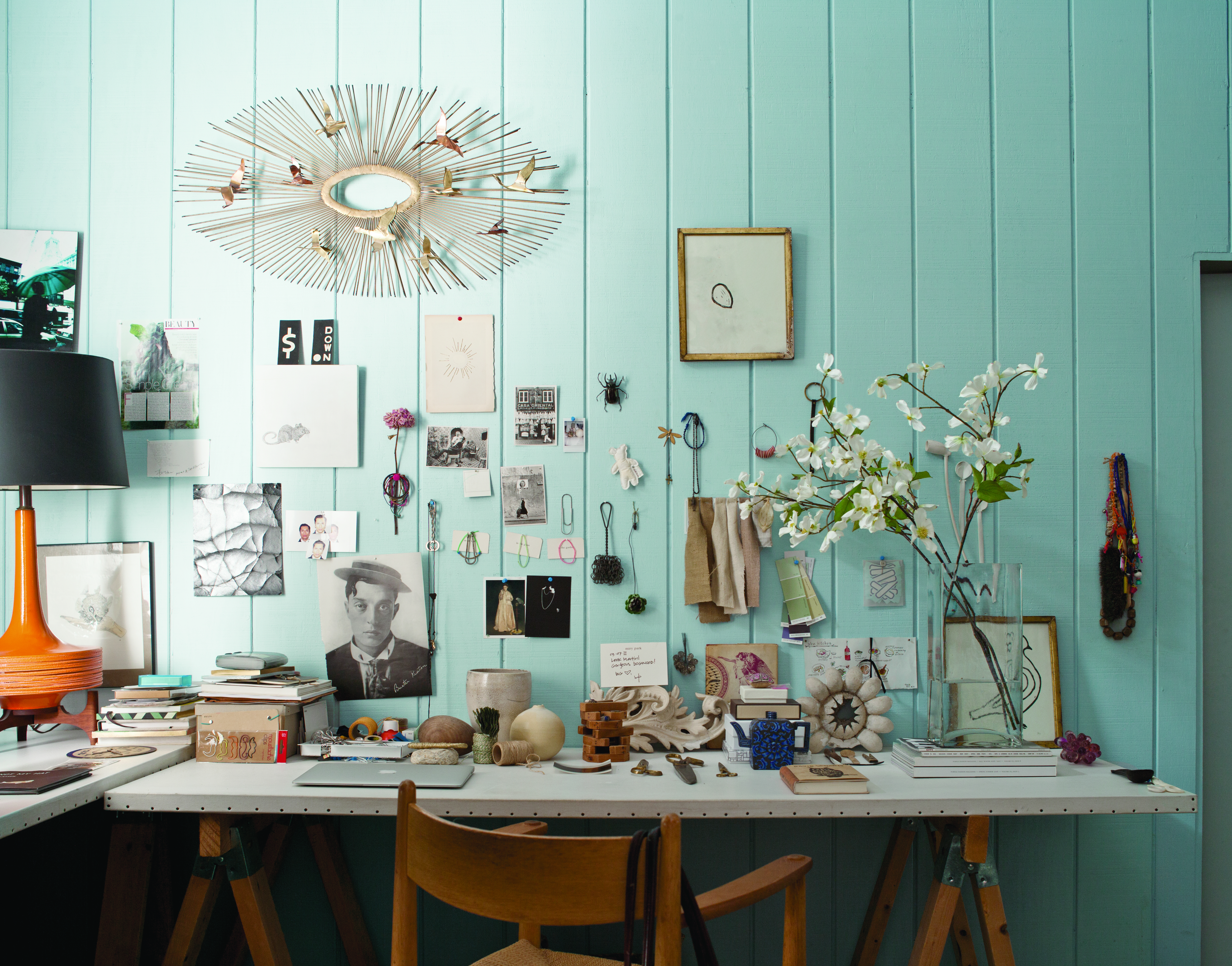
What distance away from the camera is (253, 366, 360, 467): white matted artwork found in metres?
1.89

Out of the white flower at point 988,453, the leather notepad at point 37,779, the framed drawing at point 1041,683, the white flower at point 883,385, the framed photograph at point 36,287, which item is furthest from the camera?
the framed photograph at point 36,287

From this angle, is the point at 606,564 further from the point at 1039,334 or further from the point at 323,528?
the point at 1039,334

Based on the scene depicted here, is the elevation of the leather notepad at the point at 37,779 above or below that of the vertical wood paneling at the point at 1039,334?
below

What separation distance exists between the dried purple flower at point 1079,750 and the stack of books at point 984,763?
15 centimetres

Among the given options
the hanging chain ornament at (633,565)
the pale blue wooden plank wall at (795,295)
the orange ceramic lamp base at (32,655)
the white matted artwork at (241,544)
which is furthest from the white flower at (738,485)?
the orange ceramic lamp base at (32,655)

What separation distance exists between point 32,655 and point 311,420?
→ 0.76m

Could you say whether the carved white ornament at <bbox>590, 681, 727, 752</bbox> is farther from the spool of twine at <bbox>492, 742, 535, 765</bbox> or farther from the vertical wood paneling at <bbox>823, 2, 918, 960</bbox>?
the vertical wood paneling at <bbox>823, 2, 918, 960</bbox>

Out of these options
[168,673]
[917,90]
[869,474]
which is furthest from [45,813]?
[917,90]

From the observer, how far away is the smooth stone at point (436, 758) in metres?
1.60

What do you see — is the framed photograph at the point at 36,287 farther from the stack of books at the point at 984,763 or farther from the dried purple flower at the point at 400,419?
the stack of books at the point at 984,763

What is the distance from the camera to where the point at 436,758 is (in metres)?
1.61

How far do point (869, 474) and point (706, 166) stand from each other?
86 cm

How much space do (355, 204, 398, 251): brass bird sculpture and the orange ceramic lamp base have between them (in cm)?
94

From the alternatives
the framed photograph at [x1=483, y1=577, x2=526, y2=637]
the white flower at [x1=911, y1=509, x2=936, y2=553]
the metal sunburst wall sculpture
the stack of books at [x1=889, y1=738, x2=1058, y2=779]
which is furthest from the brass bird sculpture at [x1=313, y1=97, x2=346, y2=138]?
the stack of books at [x1=889, y1=738, x2=1058, y2=779]
